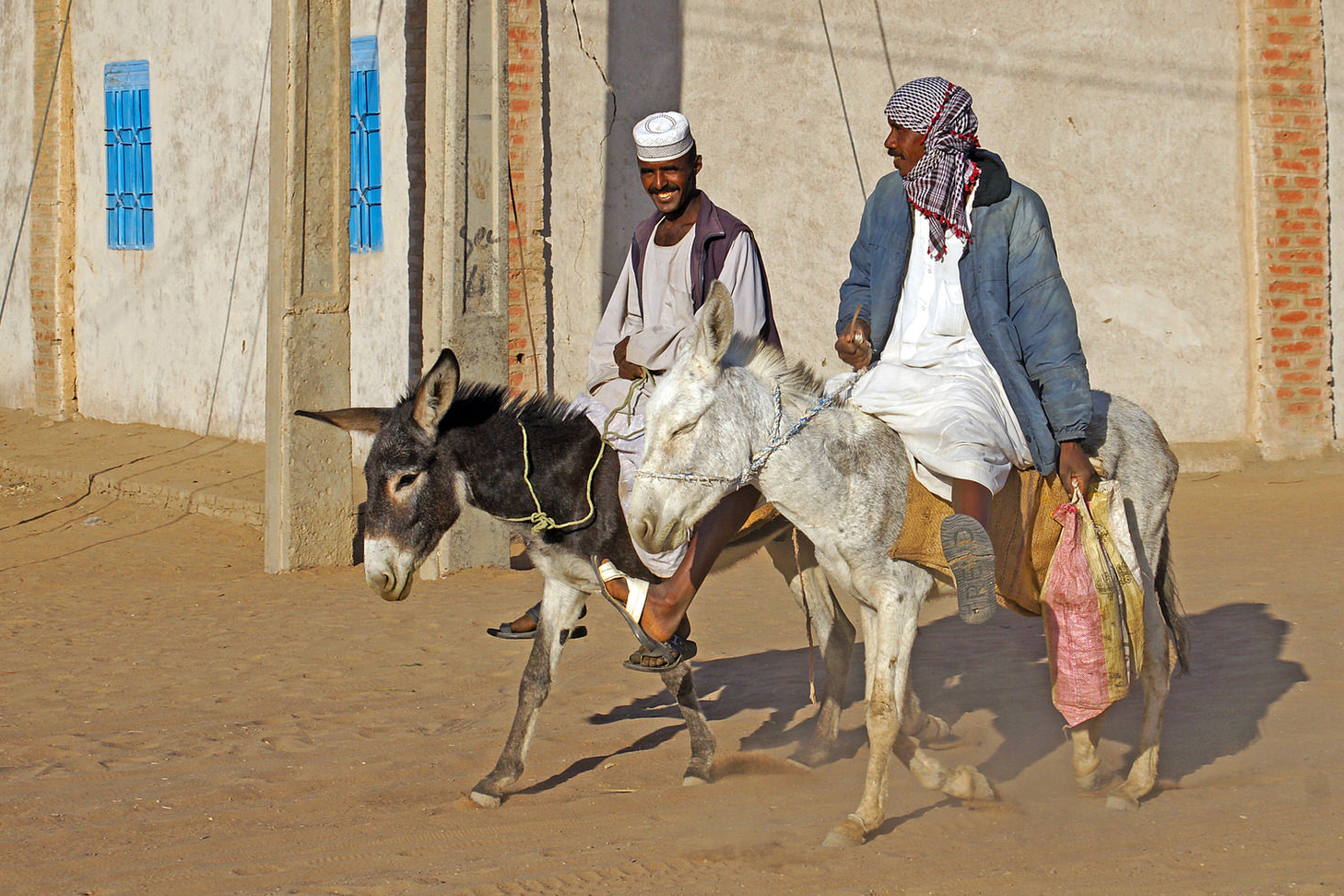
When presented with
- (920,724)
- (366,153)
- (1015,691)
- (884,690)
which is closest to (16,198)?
(366,153)

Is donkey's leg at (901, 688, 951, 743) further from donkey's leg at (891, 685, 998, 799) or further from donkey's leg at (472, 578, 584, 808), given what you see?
donkey's leg at (472, 578, 584, 808)

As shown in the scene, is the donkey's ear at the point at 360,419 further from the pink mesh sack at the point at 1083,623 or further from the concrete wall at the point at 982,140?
the concrete wall at the point at 982,140

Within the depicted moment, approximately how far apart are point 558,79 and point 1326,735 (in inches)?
287

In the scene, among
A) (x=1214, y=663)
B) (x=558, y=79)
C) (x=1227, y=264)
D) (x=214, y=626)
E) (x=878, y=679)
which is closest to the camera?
(x=878, y=679)

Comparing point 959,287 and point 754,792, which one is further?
point 754,792

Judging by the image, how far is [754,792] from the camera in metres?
4.73

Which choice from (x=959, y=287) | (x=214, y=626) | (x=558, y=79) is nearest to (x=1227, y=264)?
(x=558, y=79)

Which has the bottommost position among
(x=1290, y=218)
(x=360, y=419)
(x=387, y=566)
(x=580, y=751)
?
(x=580, y=751)

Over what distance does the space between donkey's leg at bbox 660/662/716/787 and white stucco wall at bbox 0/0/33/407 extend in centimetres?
1174

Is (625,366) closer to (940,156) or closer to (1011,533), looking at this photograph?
(940,156)

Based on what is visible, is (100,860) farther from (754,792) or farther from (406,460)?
(754,792)

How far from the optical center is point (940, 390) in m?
4.27

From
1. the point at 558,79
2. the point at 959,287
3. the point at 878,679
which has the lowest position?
the point at 878,679

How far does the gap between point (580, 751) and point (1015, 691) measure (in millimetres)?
2018
